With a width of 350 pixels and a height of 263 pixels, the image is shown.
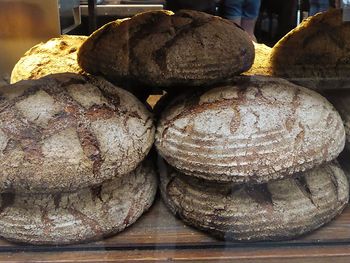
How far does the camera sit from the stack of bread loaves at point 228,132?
3.23 ft

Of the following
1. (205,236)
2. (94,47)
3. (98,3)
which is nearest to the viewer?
(98,3)

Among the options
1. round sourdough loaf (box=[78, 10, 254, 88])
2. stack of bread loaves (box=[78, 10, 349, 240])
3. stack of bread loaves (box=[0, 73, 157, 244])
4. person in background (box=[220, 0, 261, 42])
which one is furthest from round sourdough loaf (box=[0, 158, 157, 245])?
person in background (box=[220, 0, 261, 42])

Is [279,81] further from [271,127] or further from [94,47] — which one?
[94,47]

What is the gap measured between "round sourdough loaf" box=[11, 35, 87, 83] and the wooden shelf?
1.39 ft

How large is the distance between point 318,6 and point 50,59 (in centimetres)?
78

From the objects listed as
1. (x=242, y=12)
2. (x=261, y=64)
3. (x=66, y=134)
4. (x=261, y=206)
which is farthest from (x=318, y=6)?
(x=66, y=134)

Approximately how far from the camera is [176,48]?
1079 mm

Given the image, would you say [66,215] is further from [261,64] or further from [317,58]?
[317,58]

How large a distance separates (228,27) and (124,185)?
1.42 ft

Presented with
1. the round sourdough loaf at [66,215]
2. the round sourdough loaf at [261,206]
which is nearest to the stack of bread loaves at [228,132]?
the round sourdough loaf at [261,206]

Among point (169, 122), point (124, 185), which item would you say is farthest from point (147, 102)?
point (124, 185)

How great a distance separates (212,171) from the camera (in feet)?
3.22

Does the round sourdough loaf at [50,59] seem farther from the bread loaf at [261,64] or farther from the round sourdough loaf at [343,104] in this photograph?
the round sourdough loaf at [343,104]

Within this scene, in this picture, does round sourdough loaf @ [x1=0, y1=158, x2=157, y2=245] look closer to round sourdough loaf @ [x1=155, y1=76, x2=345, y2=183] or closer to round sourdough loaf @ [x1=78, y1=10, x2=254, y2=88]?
round sourdough loaf @ [x1=155, y1=76, x2=345, y2=183]
